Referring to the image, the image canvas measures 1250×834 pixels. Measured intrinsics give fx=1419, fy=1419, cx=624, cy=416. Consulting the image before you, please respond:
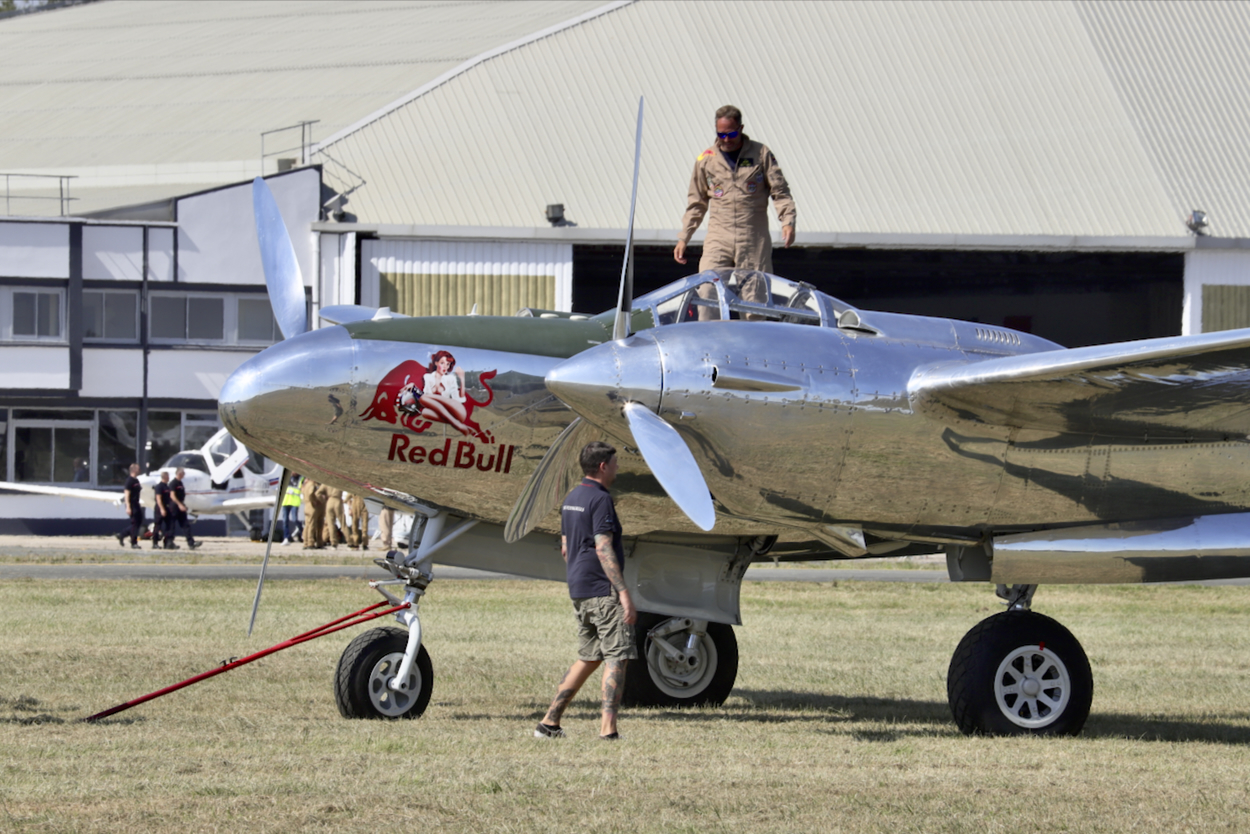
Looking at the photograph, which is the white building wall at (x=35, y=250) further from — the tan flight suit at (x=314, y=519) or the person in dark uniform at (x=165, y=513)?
the tan flight suit at (x=314, y=519)

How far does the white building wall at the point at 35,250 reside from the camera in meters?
37.9

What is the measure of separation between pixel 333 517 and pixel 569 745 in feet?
84.6

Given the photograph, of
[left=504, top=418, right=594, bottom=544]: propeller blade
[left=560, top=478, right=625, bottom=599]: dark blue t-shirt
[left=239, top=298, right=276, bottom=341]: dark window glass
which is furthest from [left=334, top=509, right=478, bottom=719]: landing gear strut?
[left=239, top=298, right=276, bottom=341]: dark window glass

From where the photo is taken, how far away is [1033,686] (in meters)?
9.98

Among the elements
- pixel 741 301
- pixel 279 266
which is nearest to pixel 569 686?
pixel 741 301

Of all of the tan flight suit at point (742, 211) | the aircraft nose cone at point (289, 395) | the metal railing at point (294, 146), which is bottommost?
the aircraft nose cone at point (289, 395)

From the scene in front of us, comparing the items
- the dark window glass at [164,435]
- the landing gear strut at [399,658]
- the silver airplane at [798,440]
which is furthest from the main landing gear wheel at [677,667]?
the dark window glass at [164,435]

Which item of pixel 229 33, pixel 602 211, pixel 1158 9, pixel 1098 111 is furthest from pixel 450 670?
pixel 229 33

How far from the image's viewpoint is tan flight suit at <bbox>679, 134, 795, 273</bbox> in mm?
11406

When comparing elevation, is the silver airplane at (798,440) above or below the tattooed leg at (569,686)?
above

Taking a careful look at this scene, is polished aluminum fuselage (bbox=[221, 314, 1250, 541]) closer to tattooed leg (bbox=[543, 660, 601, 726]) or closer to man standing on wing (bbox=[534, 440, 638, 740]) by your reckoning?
man standing on wing (bbox=[534, 440, 638, 740])

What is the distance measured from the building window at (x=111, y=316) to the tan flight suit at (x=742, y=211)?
1215 inches

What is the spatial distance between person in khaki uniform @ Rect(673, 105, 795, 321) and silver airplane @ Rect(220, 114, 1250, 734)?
3.34 feet

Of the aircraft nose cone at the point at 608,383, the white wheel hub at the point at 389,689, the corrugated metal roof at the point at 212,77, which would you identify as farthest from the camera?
the corrugated metal roof at the point at 212,77
